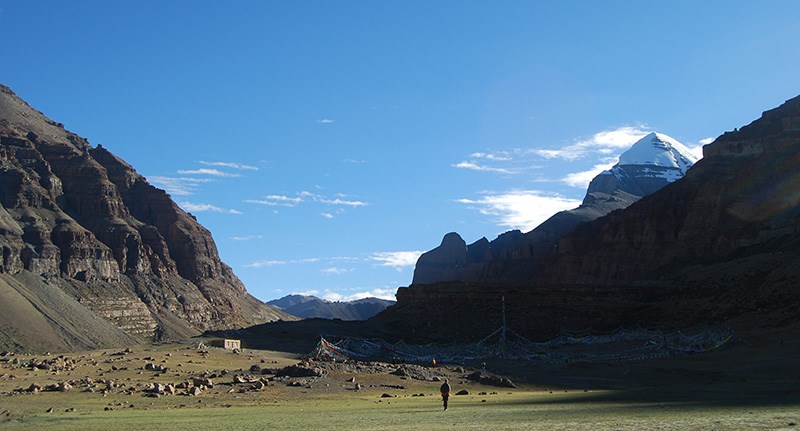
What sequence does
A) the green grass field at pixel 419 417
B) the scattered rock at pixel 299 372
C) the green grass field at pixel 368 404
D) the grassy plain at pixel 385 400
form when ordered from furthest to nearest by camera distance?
the scattered rock at pixel 299 372
the grassy plain at pixel 385 400
the green grass field at pixel 368 404
the green grass field at pixel 419 417

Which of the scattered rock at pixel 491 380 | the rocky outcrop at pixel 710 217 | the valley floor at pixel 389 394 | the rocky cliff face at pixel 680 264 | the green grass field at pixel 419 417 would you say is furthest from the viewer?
the rocky outcrop at pixel 710 217

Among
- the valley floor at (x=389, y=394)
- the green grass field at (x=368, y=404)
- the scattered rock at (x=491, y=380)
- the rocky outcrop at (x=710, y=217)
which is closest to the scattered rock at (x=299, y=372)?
the valley floor at (x=389, y=394)

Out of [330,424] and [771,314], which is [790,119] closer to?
[771,314]

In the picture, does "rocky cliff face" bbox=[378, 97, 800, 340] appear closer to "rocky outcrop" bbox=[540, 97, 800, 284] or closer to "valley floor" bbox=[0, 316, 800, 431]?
"rocky outcrop" bbox=[540, 97, 800, 284]

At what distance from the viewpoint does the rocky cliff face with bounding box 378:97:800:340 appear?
9100cm

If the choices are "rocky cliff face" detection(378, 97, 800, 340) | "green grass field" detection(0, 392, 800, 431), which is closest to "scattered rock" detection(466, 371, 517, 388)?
"green grass field" detection(0, 392, 800, 431)

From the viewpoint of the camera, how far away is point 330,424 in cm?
2795

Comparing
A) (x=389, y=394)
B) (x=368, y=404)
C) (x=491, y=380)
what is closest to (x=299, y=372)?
(x=389, y=394)

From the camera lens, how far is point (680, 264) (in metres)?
119

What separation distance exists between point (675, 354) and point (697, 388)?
82.1 feet

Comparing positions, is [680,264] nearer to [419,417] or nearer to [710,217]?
[710,217]

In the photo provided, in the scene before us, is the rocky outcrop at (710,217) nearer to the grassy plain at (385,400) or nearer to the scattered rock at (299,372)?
the grassy plain at (385,400)

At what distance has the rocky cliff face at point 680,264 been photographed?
91.0 m

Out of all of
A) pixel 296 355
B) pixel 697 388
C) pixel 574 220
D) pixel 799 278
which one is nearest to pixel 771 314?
pixel 799 278
